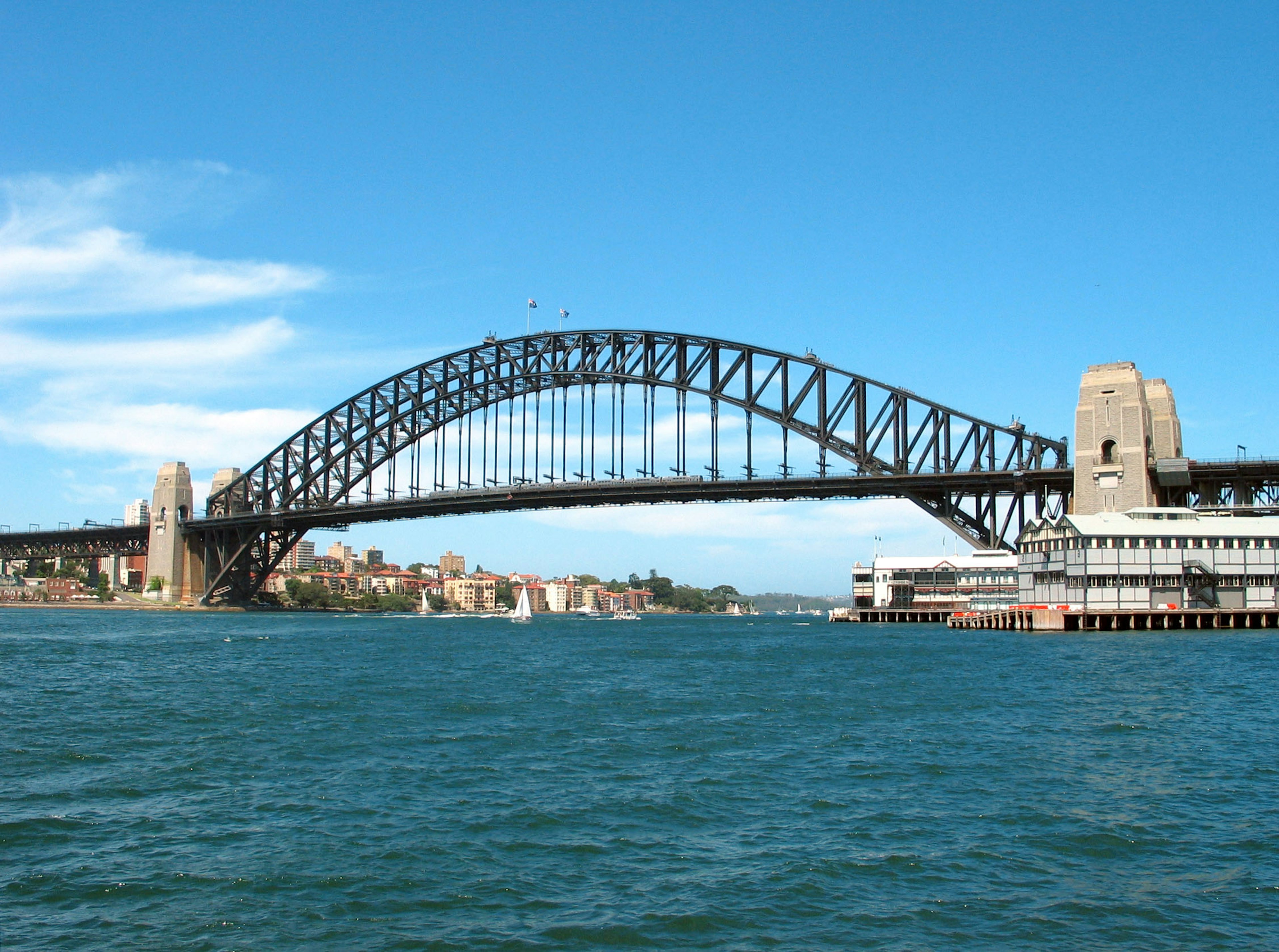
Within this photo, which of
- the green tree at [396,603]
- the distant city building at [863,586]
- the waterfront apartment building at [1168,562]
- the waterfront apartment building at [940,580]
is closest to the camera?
the waterfront apartment building at [1168,562]

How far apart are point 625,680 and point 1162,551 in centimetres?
4418

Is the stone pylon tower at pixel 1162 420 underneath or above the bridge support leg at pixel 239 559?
above

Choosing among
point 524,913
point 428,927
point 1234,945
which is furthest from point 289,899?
point 1234,945

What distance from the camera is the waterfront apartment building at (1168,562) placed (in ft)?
226

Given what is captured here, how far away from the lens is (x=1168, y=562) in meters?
68.9

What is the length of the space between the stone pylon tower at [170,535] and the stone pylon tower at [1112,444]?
9188 cm

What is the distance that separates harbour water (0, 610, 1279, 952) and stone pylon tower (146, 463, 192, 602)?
3508 inches

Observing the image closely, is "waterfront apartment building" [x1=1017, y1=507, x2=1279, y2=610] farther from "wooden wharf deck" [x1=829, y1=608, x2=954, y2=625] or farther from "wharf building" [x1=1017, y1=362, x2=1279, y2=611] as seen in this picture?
"wooden wharf deck" [x1=829, y1=608, x2=954, y2=625]

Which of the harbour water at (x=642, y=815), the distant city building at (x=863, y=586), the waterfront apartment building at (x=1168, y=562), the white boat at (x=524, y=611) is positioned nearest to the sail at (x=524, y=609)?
the white boat at (x=524, y=611)

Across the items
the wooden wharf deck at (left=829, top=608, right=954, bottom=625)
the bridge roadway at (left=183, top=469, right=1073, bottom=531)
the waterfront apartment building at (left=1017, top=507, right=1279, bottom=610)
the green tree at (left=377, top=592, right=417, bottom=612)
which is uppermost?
the bridge roadway at (left=183, top=469, right=1073, bottom=531)

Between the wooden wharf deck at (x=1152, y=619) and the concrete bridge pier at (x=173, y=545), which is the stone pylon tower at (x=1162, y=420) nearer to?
the wooden wharf deck at (x=1152, y=619)

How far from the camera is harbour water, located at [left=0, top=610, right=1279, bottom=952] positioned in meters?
12.8

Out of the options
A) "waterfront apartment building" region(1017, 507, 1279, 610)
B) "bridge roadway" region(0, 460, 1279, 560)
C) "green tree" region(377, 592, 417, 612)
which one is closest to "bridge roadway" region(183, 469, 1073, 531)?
"bridge roadway" region(0, 460, 1279, 560)

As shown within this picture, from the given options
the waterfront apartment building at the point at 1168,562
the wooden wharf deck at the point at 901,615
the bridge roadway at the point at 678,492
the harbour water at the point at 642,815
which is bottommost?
the wooden wharf deck at the point at 901,615
